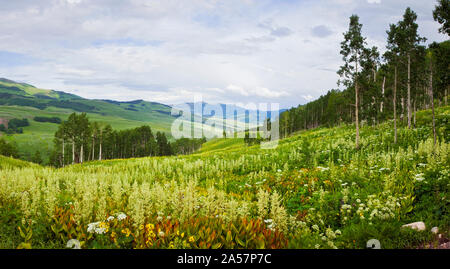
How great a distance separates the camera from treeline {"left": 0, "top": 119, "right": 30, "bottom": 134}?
15619 cm

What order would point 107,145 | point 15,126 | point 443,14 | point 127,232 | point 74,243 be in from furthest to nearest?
point 15,126 < point 107,145 < point 443,14 < point 127,232 < point 74,243

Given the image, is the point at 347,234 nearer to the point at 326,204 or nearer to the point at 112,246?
the point at 326,204

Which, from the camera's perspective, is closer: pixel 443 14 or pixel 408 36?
pixel 443 14

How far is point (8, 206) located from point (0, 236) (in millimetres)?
1865

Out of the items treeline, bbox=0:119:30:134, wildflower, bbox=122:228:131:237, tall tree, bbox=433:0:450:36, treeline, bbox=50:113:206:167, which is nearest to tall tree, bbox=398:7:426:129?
tall tree, bbox=433:0:450:36

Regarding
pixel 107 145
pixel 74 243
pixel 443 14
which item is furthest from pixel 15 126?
pixel 443 14

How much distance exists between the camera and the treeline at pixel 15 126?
156188mm

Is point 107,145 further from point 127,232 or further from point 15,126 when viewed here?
point 15,126

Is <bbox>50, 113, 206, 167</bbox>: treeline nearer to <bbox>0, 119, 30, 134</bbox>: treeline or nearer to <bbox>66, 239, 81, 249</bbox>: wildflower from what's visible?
<bbox>66, 239, 81, 249</bbox>: wildflower

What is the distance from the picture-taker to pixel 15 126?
168m

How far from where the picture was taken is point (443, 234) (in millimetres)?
4875

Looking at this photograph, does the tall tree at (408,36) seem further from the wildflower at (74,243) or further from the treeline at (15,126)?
the treeline at (15,126)

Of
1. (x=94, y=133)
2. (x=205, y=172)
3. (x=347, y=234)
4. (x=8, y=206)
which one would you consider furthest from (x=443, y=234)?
(x=94, y=133)
